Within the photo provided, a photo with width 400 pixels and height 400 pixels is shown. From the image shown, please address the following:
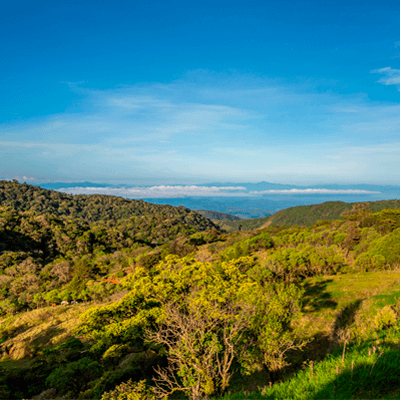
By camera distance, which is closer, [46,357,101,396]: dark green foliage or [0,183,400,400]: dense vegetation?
[0,183,400,400]: dense vegetation

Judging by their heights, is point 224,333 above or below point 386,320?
below

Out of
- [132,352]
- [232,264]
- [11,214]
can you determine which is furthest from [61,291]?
[11,214]

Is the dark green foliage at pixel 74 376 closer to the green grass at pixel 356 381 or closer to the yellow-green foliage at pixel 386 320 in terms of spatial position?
the green grass at pixel 356 381

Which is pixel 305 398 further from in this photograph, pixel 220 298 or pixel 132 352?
pixel 132 352

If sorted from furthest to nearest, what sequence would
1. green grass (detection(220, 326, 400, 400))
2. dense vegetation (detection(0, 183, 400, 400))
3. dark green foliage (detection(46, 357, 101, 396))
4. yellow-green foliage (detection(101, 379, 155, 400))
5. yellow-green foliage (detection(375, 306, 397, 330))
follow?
dark green foliage (detection(46, 357, 101, 396)) < yellow-green foliage (detection(101, 379, 155, 400)) < yellow-green foliage (detection(375, 306, 397, 330)) < dense vegetation (detection(0, 183, 400, 400)) < green grass (detection(220, 326, 400, 400))

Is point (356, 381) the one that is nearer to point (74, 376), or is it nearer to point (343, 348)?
point (343, 348)

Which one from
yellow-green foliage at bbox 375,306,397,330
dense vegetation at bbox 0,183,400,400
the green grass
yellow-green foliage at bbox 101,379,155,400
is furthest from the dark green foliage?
yellow-green foliage at bbox 375,306,397,330

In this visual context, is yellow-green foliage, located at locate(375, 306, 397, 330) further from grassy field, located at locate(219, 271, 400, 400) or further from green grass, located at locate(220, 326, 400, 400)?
green grass, located at locate(220, 326, 400, 400)

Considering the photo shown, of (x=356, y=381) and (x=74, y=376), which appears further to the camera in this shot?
(x=74, y=376)

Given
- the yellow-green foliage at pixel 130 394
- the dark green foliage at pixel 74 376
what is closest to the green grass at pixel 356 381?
the yellow-green foliage at pixel 130 394

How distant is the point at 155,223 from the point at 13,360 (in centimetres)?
16404

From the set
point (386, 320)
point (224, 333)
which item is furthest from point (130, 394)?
point (386, 320)

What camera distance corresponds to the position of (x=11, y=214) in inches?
5591

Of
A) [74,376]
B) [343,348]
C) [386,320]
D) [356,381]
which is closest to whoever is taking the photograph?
[356,381]
